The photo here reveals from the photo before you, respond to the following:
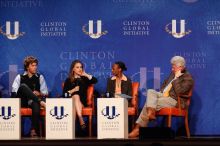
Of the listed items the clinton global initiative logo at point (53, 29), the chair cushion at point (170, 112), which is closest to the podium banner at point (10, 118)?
the clinton global initiative logo at point (53, 29)

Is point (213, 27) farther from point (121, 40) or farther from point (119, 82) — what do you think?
point (119, 82)

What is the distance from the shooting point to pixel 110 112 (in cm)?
792

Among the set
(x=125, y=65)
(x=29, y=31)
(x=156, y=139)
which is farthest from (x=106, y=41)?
(x=156, y=139)

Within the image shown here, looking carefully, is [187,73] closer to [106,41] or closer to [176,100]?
[176,100]

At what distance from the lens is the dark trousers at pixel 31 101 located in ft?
28.3

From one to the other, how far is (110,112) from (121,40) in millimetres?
1951

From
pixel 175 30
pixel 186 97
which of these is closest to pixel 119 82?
pixel 186 97

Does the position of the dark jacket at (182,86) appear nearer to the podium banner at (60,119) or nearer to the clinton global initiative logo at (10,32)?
the podium banner at (60,119)

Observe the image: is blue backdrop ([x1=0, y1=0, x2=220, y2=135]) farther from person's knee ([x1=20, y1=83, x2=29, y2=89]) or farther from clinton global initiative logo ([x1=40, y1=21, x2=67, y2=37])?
person's knee ([x1=20, y1=83, x2=29, y2=89])

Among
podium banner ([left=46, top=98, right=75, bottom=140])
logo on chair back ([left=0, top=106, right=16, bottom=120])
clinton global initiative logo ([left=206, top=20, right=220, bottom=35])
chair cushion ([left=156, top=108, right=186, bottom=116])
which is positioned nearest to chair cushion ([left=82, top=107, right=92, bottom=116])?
podium banner ([left=46, top=98, right=75, bottom=140])

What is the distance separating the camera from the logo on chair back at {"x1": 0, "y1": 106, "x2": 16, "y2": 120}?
7.99 metres

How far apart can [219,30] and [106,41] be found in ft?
6.09

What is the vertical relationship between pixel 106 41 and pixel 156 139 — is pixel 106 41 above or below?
above

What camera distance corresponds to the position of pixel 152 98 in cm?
848
